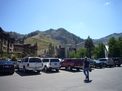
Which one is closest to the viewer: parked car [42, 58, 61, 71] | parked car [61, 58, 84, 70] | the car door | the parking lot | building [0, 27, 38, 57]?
the parking lot

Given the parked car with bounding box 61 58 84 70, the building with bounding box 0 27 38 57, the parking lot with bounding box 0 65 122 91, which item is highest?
the building with bounding box 0 27 38 57

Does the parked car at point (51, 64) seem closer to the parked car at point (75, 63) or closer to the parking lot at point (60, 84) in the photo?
the parked car at point (75, 63)

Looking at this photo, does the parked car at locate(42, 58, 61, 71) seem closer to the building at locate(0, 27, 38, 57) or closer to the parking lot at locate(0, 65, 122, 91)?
the parking lot at locate(0, 65, 122, 91)

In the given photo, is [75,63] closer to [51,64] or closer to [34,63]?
[51,64]

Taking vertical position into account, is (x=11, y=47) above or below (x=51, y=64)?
above

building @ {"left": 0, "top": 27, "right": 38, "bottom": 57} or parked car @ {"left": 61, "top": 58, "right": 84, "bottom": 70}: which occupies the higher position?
building @ {"left": 0, "top": 27, "right": 38, "bottom": 57}

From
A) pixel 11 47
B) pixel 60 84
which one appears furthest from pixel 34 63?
pixel 11 47

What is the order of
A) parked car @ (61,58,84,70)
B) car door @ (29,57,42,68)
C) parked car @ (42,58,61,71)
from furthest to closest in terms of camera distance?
parked car @ (61,58,84,70)
parked car @ (42,58,61,71)
car door @ (29,57,42,68)

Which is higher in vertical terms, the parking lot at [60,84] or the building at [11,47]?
the building at [11,47]

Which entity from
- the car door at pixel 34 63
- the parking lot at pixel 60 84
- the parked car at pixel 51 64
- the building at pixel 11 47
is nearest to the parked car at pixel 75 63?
the parked car at pixel 51 64

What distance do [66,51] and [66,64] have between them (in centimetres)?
7515

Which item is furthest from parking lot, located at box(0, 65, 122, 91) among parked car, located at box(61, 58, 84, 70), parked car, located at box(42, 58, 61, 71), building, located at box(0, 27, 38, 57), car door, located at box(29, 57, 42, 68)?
building, located at box(0, 27, 38, 57)

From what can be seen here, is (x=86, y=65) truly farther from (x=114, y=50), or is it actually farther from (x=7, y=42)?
(x=7, y=42)

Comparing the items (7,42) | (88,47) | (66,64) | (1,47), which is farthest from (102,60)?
(88,47)
